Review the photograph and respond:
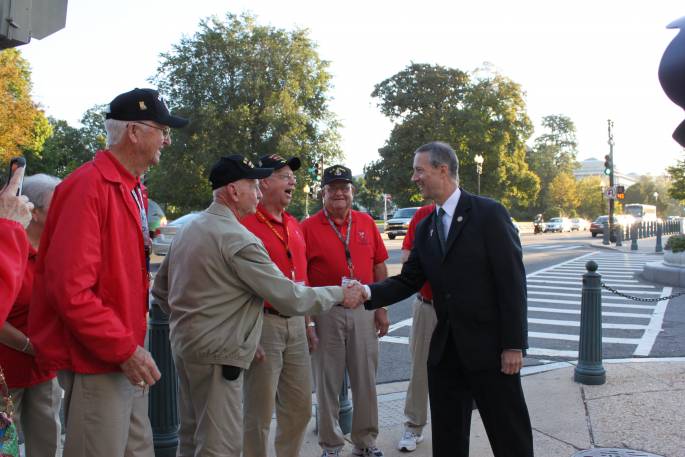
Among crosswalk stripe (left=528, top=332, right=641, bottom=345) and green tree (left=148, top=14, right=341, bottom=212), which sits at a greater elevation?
green tree (left=148, top=14, right=341, bottom=212)

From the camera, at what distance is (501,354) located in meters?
3.41

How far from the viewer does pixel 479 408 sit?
137 inches

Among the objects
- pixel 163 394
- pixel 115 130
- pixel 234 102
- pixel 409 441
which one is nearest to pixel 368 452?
pixel 409 441

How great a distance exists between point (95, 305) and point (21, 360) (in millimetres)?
1068

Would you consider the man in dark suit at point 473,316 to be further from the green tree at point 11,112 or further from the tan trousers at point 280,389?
the green tree at point 11,112

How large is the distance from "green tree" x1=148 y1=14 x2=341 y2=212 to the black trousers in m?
39.3

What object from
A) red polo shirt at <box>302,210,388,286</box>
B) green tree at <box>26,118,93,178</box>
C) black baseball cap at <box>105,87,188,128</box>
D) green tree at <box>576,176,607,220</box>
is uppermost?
green tree at <box>26,118,93,178</box>

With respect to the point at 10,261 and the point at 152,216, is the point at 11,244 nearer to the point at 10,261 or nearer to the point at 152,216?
the point at 10,261

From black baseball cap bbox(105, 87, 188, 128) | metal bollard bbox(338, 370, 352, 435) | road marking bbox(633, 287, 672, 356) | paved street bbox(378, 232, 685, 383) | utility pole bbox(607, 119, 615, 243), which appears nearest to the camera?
black baseball cap bbox(105, 87, 188, 128)

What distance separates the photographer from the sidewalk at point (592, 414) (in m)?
4.54

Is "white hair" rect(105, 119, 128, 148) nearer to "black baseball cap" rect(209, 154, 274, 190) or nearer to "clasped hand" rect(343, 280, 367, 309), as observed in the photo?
"black baseball cap" rect(209, 154, 274, 190)

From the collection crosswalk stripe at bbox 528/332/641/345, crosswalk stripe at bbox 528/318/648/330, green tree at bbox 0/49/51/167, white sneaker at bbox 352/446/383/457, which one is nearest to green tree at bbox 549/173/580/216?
green tree at bbox 0/49/51/167

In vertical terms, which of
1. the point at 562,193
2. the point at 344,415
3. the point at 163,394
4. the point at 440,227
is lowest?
the point at 344,415

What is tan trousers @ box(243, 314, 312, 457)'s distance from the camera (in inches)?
148
